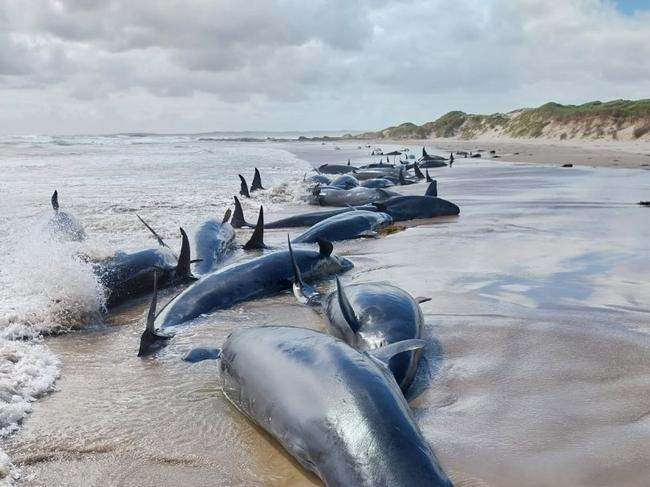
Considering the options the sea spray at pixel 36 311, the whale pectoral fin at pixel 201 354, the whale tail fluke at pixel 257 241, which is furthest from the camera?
the whale tail fluke at pixel 257 241

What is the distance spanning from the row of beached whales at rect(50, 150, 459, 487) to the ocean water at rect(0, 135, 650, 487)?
0.49 feet

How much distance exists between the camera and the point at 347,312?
4.00 meters

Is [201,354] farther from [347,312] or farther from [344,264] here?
[344,264]

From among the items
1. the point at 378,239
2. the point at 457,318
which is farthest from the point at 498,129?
the point at 457,318

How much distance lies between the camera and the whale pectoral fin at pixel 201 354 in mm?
4117

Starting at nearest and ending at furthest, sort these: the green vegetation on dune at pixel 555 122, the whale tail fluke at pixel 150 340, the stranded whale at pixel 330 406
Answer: the stranded whale at pixel 330 406 → the whale tail fluke at pixel 150 340 → the green vegetation on dune at pixel 555 122

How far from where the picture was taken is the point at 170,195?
555 inches

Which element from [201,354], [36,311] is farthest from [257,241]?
[201,354]

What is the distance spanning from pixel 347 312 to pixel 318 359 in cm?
93

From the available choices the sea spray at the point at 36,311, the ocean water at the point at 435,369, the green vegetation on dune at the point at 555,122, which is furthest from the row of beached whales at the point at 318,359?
the green vegetation on dune at the point at 555,122

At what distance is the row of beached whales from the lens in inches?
96.3

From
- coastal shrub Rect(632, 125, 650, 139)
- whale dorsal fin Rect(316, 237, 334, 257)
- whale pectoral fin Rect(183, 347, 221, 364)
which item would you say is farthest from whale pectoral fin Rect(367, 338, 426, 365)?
coastal shrub Rect(632, 125, 650, 139)

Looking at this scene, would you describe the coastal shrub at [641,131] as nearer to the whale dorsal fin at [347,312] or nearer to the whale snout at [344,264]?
the whale snout at [344,264]

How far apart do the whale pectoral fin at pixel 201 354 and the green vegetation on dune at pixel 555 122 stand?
3718 cm
